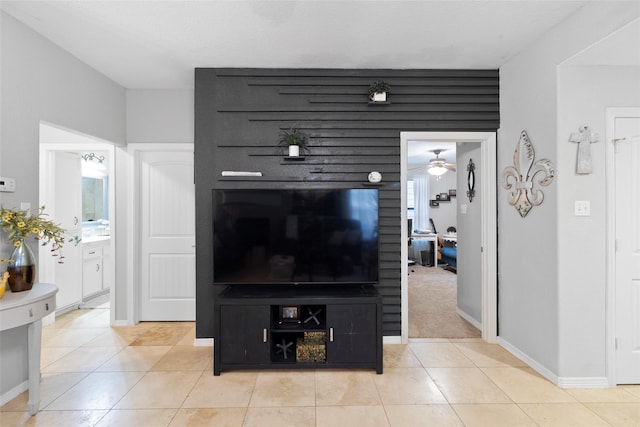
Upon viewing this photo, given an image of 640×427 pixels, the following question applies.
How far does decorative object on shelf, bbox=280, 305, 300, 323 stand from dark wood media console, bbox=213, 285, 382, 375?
0.06 meters

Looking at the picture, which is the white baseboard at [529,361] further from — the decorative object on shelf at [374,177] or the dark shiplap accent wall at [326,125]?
the decorative object on shelf at [374,177]

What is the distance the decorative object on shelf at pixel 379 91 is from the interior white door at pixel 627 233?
5.92 feet

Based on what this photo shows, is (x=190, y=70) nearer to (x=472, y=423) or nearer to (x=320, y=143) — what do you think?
(x=320, y=143)

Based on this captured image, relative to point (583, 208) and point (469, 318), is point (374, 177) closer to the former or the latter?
point (583, 208)

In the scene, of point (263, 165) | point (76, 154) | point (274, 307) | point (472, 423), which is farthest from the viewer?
point (76, 154)

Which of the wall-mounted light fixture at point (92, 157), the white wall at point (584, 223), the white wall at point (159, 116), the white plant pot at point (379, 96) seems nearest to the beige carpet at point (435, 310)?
the white wall at point (584, 223)

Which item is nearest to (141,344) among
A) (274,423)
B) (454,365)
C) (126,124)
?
(274,423)

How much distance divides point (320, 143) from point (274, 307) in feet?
5.29

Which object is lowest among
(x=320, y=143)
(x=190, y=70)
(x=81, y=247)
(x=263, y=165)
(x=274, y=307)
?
(x=274, y=307)

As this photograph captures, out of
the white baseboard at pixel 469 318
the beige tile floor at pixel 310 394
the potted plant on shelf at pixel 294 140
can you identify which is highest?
the potted plant on shelf at pixel 294 140

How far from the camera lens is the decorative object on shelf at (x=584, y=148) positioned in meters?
2.43

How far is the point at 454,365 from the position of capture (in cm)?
287

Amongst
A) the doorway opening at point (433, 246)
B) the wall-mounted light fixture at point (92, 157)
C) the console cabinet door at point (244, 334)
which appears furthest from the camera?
the wall-mounted light fixture at point (92, 157)

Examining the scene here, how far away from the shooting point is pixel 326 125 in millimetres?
3275
